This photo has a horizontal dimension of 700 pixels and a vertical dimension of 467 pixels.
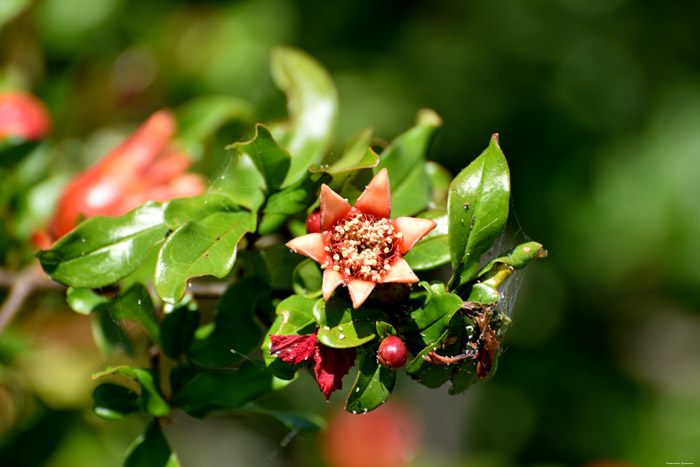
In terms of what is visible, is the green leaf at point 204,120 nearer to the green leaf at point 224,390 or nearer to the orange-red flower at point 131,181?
A: the orange-red flower at point 131,181

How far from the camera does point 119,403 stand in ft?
2.72

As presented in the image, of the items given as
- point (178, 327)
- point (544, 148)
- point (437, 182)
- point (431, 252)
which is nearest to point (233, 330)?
point (178, 327)

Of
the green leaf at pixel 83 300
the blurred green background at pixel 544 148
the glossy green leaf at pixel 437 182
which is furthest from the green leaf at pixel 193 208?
the blurred green background at pixel 544 148

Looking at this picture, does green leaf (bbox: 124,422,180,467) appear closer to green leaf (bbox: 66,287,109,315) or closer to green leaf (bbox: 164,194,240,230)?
green leaf (bbox: 66,287,109,315)

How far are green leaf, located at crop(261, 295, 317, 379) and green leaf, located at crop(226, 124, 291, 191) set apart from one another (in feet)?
0.55

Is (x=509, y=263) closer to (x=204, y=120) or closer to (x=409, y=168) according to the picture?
(x=409, y=168)

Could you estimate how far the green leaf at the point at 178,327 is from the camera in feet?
2.72

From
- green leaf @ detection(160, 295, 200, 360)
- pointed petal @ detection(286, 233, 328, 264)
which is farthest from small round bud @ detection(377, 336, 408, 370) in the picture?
green leaf @ detection(160, 295, 200, 360)

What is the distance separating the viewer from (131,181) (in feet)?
3.80

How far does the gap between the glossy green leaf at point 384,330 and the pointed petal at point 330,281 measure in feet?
0.20

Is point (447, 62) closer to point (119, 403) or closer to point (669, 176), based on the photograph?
point (669, 176)

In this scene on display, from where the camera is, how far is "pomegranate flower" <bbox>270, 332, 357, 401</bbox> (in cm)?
64

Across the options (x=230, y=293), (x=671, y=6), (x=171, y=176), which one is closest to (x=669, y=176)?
(x=671, y=6)

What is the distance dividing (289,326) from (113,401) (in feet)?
1.06
